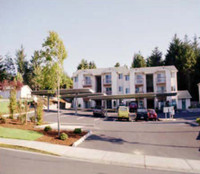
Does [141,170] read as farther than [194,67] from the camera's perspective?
No

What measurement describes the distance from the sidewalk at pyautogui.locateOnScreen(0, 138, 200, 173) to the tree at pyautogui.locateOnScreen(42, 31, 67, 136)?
10.0 feet

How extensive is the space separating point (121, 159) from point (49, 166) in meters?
3.77

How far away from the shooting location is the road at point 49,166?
692cm

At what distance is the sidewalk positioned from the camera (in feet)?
26.6

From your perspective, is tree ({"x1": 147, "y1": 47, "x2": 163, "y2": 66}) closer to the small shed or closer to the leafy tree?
the leafy tree

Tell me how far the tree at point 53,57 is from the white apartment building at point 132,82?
31087 millimetres

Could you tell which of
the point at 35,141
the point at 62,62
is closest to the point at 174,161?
the point at 35,141

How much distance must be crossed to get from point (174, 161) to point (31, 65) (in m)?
61.7

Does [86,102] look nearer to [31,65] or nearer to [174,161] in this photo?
[31,65]

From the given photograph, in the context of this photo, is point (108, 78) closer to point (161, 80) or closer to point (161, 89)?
point (161, 80)

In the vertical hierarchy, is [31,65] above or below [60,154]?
above

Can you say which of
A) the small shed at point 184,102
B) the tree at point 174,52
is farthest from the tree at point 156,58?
the small shed at point 184,102

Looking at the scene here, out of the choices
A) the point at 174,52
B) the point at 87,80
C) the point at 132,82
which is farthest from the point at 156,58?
the point at 87,80

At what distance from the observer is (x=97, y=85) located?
4856cm
